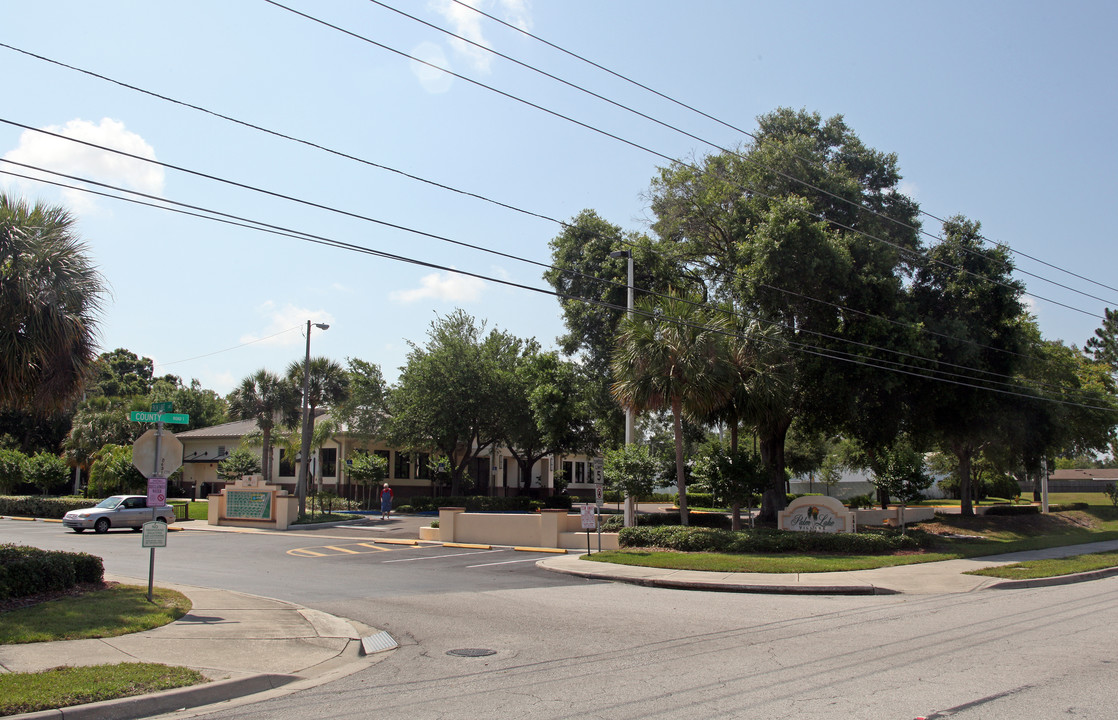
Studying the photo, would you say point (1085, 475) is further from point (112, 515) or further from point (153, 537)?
point (153, 537)

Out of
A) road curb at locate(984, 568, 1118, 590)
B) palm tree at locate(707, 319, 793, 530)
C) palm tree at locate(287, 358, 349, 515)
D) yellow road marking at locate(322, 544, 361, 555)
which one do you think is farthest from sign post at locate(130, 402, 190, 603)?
palm tree at locate(287, 358, 349, 515)

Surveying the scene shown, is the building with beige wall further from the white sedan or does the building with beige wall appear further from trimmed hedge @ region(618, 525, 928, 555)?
trimmed hedge @ region(618, 525, 928, 555)

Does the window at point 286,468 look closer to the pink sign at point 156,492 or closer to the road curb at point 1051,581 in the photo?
the pink sign at point 156,492

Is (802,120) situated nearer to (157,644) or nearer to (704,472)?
(704,472)

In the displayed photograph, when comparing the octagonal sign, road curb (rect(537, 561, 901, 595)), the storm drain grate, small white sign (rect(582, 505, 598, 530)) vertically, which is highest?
the octagonal sign

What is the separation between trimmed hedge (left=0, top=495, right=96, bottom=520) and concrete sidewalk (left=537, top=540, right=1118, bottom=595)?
29.1 m

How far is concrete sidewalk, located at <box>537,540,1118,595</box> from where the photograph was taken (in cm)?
1604

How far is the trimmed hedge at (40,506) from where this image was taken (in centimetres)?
3866

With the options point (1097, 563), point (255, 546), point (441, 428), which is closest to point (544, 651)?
point (1097, 563)

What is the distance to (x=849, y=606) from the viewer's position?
13969 mm

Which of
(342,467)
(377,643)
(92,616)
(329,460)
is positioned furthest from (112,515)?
(377,643)

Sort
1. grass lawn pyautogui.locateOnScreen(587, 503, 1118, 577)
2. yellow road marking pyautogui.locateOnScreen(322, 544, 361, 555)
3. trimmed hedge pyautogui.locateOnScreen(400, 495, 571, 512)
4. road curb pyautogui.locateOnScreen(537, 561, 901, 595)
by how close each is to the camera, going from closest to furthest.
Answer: road curb pyautogui.locateOnScreen(537, 561, 901, 595)
grass lawn pyautogui.locateOnScreen(587, 503, 1118, 577)
yellow road marking pyautogui.locateOnScreen(322, 544, 361, 555)
trimmed hedge pyautogui.locateOnScreen(400, 495, 571, 512)

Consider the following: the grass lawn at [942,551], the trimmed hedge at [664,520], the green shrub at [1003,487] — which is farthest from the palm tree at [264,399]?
the green shrub at [1003,487]

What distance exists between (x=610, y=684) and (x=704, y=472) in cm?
1721
